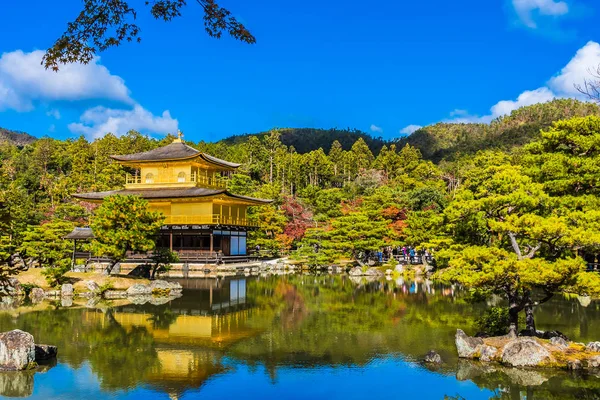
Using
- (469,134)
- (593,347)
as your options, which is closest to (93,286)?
(593,347)

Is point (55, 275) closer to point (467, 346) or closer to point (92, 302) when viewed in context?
point (92, 302)

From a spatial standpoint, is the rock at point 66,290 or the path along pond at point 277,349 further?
the rock at point 66,290

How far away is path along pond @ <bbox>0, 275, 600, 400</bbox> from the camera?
915 centimetres

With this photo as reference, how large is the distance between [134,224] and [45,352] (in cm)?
1237

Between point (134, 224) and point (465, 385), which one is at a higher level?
point (134, 224)

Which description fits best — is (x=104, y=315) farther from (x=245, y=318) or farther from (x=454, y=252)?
(x=454, y=252)

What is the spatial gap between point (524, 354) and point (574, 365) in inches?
36.4

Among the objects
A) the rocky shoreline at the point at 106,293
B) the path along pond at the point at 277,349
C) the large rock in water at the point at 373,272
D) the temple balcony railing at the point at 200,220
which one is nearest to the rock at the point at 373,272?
the large rock in water at the point at 373,272

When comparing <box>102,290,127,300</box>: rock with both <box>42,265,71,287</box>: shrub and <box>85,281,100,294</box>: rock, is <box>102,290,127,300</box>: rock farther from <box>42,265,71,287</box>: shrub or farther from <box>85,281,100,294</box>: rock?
<box>42,265,71,287</box>: shrub

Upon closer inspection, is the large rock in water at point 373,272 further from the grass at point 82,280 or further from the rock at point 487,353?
the rock at point 487,353

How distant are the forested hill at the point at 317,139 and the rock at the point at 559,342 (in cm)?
9890

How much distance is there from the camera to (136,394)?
882cm

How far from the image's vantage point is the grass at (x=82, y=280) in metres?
21.5

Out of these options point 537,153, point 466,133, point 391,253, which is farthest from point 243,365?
point 466,133
